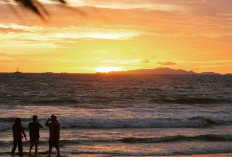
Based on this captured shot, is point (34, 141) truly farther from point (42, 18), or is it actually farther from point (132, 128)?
point (42, 18)

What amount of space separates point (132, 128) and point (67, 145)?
7632 millimetres

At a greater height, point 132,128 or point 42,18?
point 42,18

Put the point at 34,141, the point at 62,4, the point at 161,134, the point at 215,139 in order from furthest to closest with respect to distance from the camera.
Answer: the point at 161,134 < the point at 215,139 < the point at 34,141 < the point at 62,4

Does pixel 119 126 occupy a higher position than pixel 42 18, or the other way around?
pixel 42 18

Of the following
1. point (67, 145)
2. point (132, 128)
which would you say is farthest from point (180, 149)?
point (132, 128)

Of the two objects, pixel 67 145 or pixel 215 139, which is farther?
pixel 215 139

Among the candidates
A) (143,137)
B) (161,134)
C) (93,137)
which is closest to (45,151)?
(93,137)

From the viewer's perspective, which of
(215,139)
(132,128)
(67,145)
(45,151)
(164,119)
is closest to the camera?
(45,151)

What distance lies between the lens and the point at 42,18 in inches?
47.9

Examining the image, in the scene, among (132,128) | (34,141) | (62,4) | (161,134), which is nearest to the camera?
Answer: (62,4)

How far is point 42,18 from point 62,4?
0.08 m

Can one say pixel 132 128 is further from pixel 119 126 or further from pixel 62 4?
pixel 62 4

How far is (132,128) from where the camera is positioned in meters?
24.0

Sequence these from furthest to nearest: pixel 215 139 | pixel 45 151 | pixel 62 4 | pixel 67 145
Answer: pixel 215 139 → pixel 67 145 → pixel 45 151 → pixel 62 4
